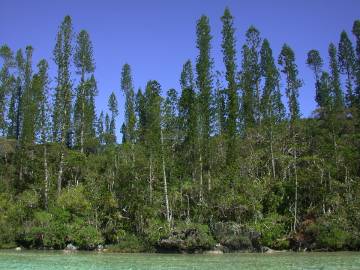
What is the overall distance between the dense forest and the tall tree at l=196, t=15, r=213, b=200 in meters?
0.11

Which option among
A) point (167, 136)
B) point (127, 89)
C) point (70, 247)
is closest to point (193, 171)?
point (167, 136)

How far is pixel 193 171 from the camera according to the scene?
44.2 meters

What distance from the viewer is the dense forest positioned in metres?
35.8

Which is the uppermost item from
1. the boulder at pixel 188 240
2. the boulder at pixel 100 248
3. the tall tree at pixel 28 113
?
the tall tree at pixel 28 113

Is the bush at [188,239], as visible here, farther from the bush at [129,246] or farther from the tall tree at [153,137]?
the tall tree at [153,137]

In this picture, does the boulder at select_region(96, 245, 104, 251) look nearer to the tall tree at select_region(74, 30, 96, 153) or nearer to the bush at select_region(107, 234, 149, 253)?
the bush at select_region(107, 234, 149, 253)

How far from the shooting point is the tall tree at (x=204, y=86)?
44.5 metres

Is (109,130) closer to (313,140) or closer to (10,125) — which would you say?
(10,125)

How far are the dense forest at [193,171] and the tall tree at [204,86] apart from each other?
114 mm

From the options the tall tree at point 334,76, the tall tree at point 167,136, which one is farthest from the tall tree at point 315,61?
the tall tree at point 167,136

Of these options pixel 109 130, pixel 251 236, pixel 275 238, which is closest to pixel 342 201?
pixel 275 238

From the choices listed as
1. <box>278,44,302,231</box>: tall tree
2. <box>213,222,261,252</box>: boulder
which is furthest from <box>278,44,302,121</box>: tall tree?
<box>213,222,261,252</box>: boulder

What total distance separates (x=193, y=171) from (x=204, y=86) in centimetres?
905

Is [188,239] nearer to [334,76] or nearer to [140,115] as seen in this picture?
[140,115]
